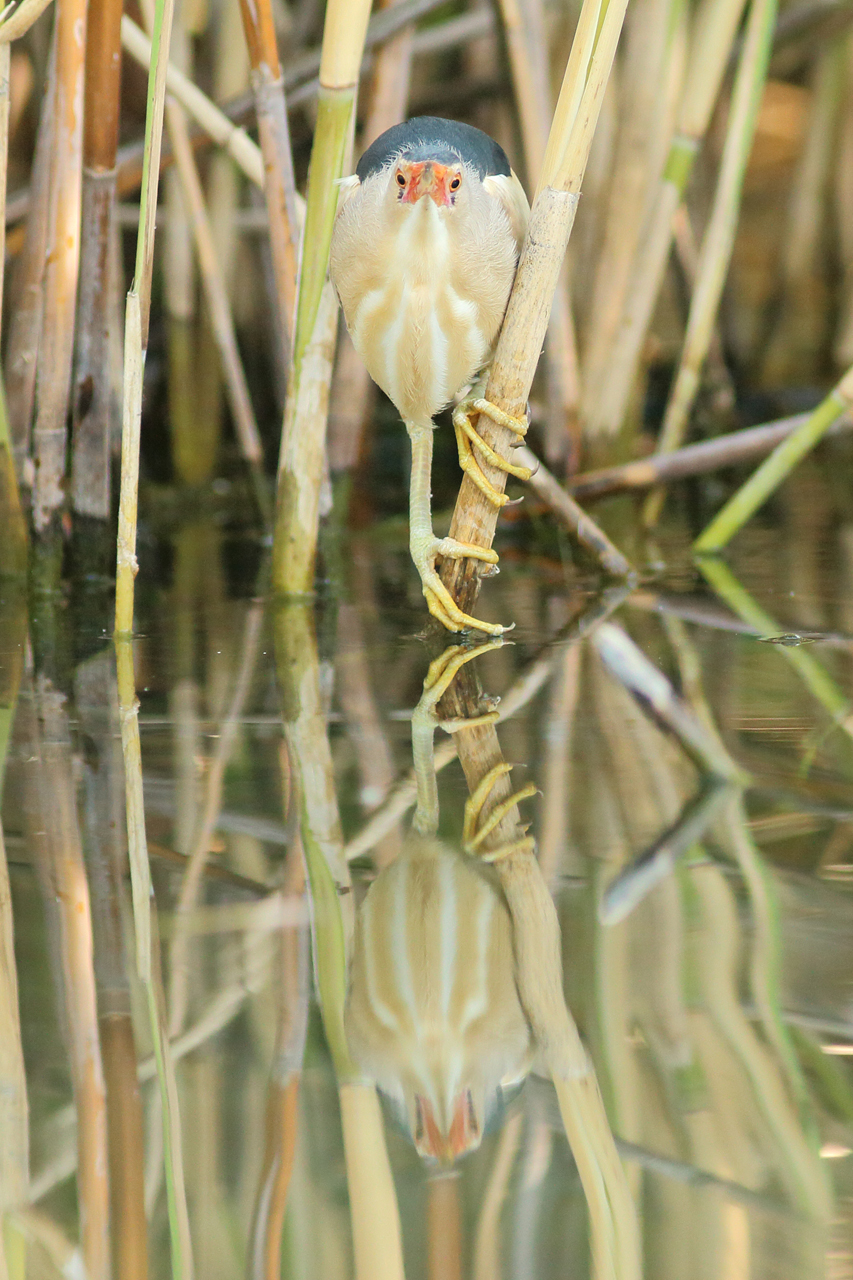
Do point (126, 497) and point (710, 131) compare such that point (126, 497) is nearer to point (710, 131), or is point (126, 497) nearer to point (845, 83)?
point (710, 131)

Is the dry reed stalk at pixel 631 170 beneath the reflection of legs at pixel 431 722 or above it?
above

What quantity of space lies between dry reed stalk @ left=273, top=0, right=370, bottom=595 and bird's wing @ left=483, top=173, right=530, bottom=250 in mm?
246

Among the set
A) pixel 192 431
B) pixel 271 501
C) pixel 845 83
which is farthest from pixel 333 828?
pixel 845 83

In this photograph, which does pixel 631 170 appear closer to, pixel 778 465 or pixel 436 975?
pixel 778 465

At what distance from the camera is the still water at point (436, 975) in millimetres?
756

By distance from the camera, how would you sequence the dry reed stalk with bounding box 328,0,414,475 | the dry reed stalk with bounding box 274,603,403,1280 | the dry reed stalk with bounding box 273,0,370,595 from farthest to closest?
the dry reed stalk with bounding box 328,0,414,475, the dry reed stalk with bounding box 273,0,370,595, the dry reed stalk with bounding box 274,603,403,1280

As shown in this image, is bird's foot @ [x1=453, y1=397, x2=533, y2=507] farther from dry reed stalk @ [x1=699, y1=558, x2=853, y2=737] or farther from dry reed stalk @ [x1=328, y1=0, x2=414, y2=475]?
dry reed stalk @ [x1=328, y1=0, x2=414, y2=475]

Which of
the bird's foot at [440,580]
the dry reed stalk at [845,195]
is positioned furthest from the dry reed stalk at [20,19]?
the dry reed stalk at [845,195]

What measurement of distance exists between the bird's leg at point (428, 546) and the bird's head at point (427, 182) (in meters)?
0.35

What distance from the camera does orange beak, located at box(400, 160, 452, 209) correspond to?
146 centimetres

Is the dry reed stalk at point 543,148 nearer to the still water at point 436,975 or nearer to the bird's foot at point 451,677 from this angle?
the bird's foot at point 451,677

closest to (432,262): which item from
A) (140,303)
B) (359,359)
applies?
(140,303)

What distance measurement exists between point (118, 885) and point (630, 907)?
1.36ft

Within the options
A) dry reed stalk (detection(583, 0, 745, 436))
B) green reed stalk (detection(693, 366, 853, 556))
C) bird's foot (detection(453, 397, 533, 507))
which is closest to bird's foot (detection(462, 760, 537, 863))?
bird's foot (detection(453, 397, 533, 507))
